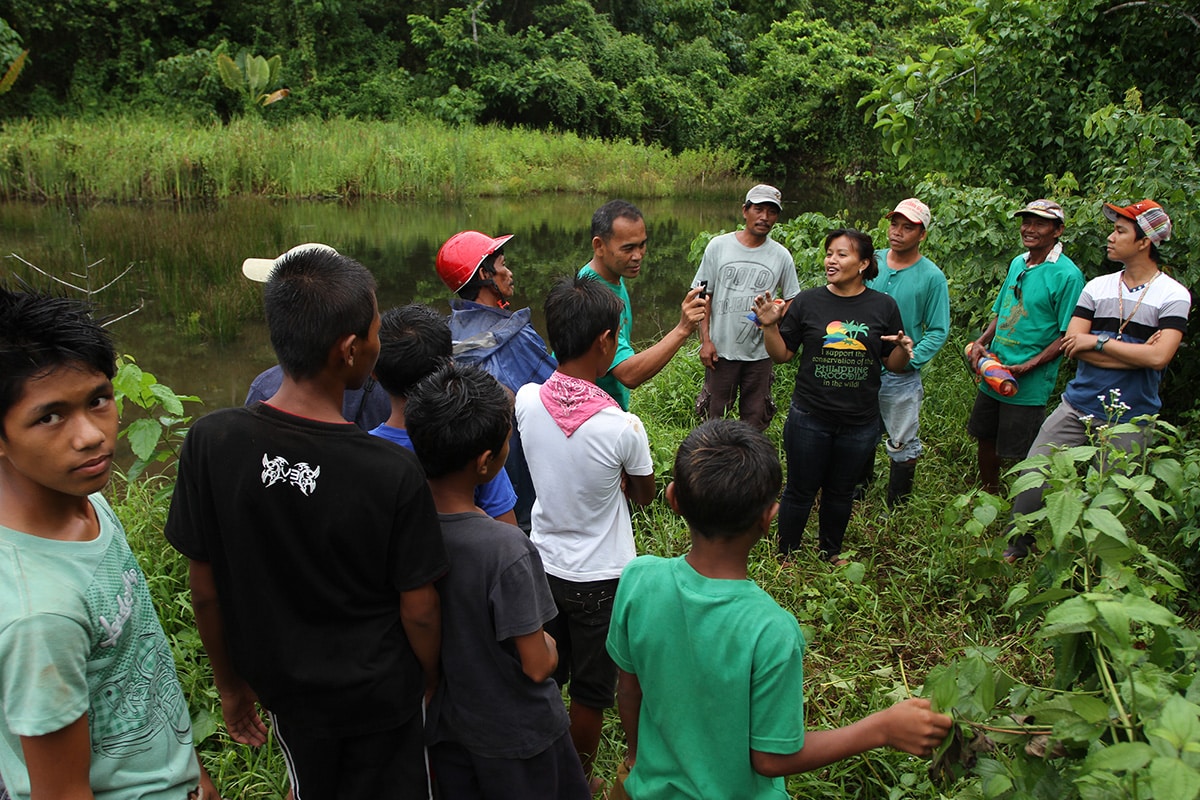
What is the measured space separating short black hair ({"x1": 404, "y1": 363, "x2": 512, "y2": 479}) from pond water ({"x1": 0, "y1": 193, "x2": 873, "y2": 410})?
470cm

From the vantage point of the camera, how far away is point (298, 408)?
1.61 metres

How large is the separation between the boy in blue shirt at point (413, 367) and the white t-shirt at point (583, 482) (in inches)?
4.8

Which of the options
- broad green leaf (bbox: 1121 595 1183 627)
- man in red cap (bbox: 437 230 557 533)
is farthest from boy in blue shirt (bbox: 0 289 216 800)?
broad green leaf (bbox: 1121 595 1183 627)

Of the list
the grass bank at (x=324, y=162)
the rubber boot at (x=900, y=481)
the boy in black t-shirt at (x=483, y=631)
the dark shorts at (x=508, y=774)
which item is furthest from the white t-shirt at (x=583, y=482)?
the grass bank at (x=324, y=162)

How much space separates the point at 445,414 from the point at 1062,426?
9.68 feet

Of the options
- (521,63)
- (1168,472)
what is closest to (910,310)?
(1168,472)

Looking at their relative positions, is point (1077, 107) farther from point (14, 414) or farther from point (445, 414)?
point (14, 414)

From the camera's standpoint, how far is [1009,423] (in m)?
4.07

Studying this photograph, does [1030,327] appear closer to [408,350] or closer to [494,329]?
[494,329]

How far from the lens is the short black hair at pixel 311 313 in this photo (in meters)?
1.60

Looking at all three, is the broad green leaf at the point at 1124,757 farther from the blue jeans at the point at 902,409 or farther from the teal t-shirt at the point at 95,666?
the blue jeans at the point at 902,409

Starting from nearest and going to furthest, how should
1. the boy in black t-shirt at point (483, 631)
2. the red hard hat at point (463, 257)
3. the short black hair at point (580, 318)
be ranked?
1. the boy in black t-shirt at point (483, 631)
2. the short black hair at point (580, 318)
3. the red hard hat at point (463, 257)

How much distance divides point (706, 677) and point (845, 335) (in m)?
2.27

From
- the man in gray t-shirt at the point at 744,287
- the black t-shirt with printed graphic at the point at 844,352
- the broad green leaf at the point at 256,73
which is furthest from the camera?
the broad green leaf at the point at 256,73
